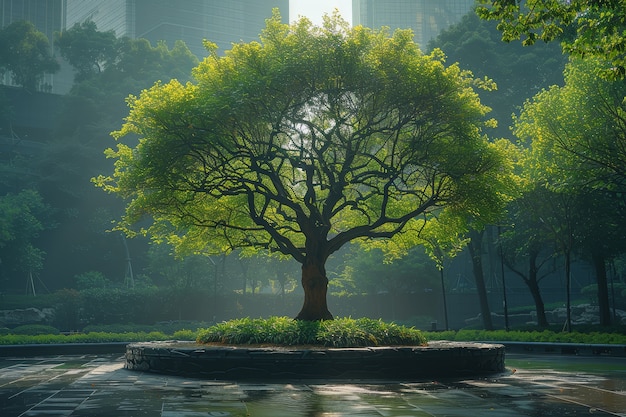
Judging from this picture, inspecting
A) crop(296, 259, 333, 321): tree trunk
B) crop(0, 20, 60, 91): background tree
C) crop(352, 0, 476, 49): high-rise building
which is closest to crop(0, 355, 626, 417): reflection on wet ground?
crop(296, 259, 333, 321): tree trunk

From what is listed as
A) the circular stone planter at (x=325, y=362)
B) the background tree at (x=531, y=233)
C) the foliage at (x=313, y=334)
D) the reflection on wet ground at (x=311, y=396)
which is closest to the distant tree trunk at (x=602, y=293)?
the background tree at (x=531, y=233)

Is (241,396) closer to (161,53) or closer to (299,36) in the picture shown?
(299,36)

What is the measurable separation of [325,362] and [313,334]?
228cm

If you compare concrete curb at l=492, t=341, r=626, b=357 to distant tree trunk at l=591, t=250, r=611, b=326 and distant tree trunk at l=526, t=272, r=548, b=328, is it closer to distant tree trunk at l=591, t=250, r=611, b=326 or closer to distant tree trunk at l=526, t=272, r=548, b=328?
distant tree trunk at l=591, t=250, r=611, b=326

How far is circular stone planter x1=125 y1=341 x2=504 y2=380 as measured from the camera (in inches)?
679

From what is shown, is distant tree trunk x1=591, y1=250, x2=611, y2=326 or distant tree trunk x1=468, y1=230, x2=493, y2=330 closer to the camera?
distant tree trunk x1=591, y1=250, x2=611, y2=326

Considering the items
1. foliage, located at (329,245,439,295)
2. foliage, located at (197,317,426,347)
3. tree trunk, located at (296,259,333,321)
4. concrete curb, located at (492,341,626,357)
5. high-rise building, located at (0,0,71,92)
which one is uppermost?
high-rise building, located at (0,0,71,92)

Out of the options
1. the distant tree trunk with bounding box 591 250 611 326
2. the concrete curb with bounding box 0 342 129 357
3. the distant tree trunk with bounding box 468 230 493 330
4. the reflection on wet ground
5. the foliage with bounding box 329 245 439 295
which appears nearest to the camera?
the reflection on wet ground

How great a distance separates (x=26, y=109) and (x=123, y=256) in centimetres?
2495

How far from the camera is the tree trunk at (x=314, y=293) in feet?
75.1

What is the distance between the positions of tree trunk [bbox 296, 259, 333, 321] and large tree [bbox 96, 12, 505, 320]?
0.03 meters

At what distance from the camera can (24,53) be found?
87.9m

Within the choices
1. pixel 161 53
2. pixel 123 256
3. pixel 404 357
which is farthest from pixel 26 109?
pixel 404 357

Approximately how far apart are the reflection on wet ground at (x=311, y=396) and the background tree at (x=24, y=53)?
255ft
